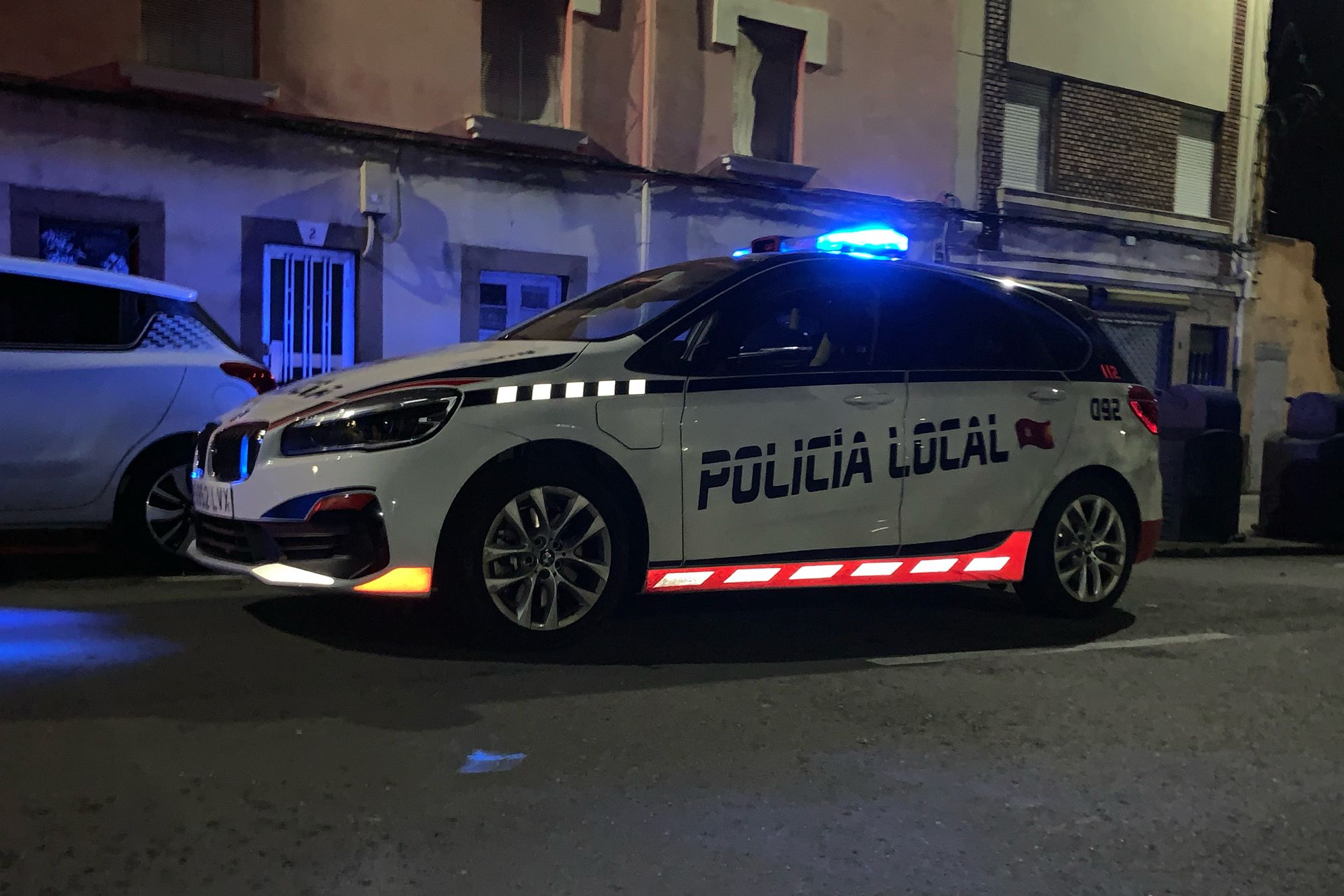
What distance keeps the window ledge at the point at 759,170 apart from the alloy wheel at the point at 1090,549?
7.54 meters

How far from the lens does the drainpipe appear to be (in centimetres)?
1247

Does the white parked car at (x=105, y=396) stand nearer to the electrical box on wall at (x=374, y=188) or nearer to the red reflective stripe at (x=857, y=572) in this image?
the red reflective stripe at (x=857, y=572)

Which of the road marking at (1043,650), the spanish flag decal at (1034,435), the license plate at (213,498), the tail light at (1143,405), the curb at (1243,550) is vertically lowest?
the curb at (1243,550)

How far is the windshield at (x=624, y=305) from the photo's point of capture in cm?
538

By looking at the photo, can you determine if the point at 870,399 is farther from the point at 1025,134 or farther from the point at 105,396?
the point at 1025,134

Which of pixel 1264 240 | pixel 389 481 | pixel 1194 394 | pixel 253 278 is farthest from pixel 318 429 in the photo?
pixel 1264 240

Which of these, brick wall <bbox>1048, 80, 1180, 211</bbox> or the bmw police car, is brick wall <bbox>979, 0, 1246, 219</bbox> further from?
the bmw police car

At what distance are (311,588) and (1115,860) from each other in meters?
2.96

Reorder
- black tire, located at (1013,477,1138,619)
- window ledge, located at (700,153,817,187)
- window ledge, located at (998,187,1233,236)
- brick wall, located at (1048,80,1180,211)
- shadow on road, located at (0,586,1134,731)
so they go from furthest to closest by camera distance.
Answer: brick wall, located at (1048,80,1180,211) → window ledge, located at (998,187,1233,236) → window ledge, located at (700,153,817,187) → black tire, located at (1013,477,1138,619) → shadow on road, located at (0,586,1134,731)

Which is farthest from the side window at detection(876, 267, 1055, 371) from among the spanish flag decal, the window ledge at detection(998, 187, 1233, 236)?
the window ledge at detection(998, 187, 1233, 236)

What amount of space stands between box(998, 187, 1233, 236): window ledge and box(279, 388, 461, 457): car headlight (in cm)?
1199

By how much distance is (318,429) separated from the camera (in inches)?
185

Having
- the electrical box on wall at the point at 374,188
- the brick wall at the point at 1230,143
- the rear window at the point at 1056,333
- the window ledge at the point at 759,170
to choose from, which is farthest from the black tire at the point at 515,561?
the brick wall at the point at 1230,143

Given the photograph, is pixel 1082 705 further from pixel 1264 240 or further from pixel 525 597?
pixel 1264 240
